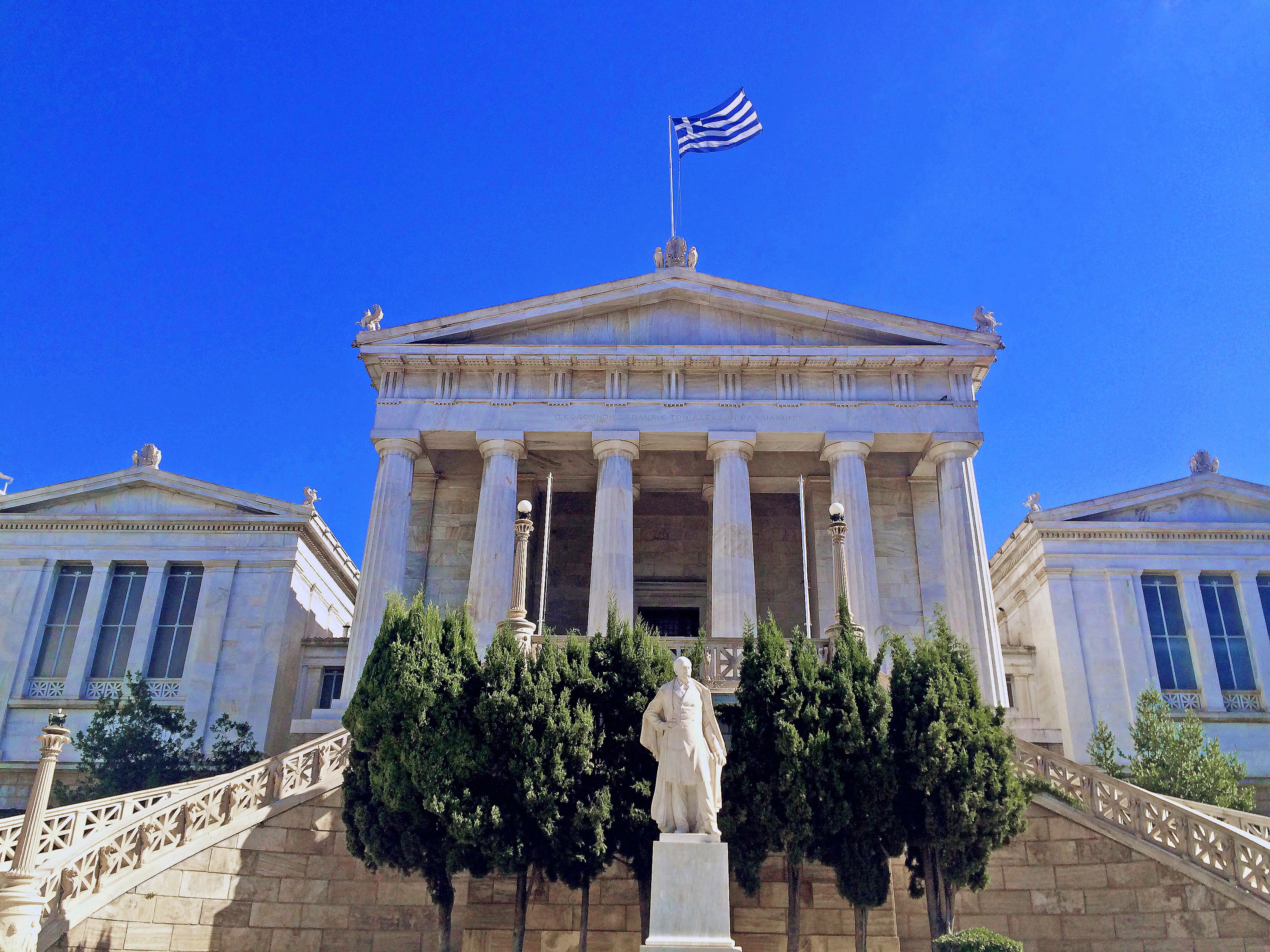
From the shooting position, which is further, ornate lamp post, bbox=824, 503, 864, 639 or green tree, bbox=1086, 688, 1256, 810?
green tree, bbox=1086, 688, 1256, 810

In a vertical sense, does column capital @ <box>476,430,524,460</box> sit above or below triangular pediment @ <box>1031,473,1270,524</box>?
below

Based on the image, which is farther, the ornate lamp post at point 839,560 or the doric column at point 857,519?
the doric column at point 857,519

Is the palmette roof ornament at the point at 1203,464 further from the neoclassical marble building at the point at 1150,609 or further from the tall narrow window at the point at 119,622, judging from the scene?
the tall narrow window at the point at 119,622

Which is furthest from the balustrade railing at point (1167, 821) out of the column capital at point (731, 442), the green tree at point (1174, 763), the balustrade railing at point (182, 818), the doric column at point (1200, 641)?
the doric column at point (1200, 641)

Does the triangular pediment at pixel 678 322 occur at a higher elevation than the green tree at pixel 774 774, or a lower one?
higher

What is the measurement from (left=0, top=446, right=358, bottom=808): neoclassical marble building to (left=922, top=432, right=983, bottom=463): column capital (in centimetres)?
1978

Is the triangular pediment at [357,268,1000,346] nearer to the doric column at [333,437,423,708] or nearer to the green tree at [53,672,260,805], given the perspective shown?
the doric column at [333,437,423,708]

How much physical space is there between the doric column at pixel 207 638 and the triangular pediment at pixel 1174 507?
2648cm

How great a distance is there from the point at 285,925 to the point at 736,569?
1319cm

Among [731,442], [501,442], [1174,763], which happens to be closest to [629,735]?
[731,442]

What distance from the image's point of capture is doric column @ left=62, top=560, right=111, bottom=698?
110 ft

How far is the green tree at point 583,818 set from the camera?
17.6 meters

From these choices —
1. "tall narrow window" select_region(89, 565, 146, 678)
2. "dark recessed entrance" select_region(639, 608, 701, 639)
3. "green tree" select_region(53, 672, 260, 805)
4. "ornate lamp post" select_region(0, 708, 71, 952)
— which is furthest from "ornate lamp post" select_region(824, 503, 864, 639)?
"tall narrow window" select_region(89, 565, 146, 678)

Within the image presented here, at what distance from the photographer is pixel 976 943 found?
50.6 ft
